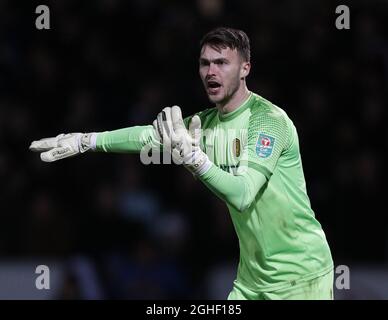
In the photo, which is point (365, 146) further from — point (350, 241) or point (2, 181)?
point (2, 181)

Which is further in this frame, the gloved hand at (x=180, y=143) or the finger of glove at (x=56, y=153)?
the finger of glove at (x=56, y=153)

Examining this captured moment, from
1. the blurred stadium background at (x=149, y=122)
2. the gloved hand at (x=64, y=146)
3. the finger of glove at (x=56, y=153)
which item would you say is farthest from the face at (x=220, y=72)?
the blurred stadium background at (x=149, y=122)

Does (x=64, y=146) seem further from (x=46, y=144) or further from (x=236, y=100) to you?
(x=236, y=100)

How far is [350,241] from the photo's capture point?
9.27 metres

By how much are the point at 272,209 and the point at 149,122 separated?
14.2ft

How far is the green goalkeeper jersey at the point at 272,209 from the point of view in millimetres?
5832

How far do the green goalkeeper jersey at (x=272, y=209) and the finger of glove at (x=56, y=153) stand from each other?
0.86 m

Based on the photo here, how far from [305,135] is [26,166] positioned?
117 inches

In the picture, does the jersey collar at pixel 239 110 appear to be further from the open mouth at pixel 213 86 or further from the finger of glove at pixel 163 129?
the finger of glove at pixel 163 129

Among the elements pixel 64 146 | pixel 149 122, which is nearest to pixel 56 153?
A: pixel 64 146

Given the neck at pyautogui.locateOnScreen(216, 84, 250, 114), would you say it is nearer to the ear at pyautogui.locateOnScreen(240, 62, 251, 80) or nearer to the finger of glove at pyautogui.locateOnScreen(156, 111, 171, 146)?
the ear at pyautogui.locateOnScreen(240, 62, 251, 80)

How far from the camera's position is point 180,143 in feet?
17.9
